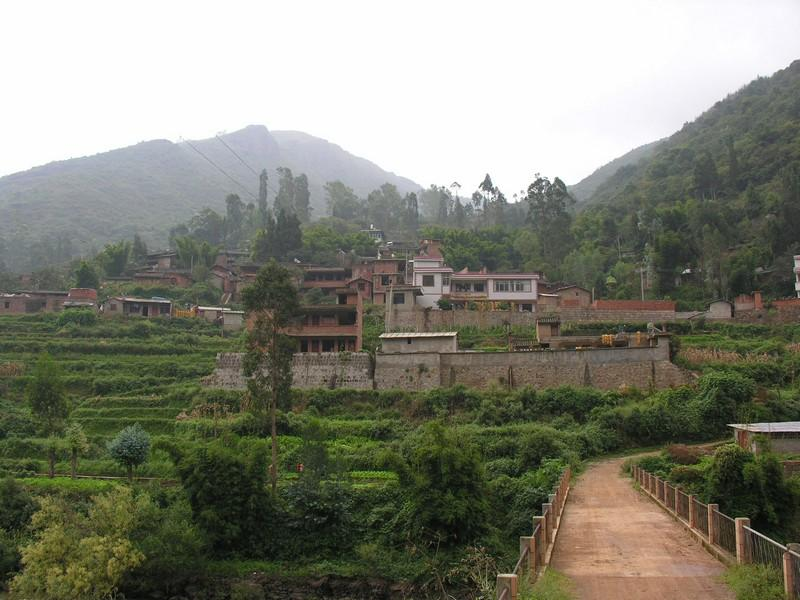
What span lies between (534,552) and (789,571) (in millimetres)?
4140

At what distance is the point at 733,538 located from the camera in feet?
46.3

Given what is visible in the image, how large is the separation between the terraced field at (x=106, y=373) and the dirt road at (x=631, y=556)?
19.2 m

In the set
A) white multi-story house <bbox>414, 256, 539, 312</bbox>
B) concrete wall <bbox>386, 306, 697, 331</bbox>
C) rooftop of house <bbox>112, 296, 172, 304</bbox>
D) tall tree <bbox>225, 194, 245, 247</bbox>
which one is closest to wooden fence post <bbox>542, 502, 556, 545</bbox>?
concrete wall <bbox>386, 306, 697, 331</bbox>

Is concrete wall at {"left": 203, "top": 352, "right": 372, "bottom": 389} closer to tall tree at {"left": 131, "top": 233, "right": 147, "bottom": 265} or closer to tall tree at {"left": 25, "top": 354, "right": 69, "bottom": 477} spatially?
tall tree at {"left": 25, "top": 354, "right": 69, "bottom": 477}

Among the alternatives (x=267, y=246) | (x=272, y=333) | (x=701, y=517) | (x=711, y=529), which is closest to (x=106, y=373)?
(x=272, y=333)

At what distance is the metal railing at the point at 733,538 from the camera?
10.6m

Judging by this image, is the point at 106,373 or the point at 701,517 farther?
the point at 106,373

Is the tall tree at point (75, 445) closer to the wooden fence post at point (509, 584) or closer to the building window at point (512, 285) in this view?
the wooden fence post at point (509, 584)

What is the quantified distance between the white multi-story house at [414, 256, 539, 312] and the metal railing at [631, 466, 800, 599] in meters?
32.1

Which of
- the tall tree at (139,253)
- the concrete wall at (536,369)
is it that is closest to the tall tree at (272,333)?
the concrete wall at (536,369)

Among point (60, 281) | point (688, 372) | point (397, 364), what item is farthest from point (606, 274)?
point (60, 281)

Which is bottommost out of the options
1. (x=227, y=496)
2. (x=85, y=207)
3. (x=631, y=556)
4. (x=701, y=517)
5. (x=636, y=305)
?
(x=227, y=496)

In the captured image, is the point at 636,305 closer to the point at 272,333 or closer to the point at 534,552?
the point at 272,333

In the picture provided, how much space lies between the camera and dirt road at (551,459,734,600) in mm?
12531
